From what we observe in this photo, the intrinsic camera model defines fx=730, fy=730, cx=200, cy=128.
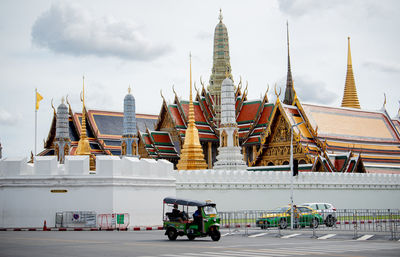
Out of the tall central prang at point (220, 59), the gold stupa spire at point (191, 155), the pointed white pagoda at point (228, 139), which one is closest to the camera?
the pointed white pagoda at point (228, 139)

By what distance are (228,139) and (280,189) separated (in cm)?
749

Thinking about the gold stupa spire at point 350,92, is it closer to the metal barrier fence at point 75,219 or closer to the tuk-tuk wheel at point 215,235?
the metal barrier fence at point 75,219

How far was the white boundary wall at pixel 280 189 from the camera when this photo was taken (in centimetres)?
3341

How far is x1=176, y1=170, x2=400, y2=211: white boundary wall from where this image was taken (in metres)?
33.4

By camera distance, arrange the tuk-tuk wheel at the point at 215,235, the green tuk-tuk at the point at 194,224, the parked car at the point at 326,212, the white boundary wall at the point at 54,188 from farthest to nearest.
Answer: the parked car at the point at 326,212
the white boundary wall at the point at 54,188
the green tuk-tuk at the point at 194,224
the tuk-tuk wheel at the point at 215,235

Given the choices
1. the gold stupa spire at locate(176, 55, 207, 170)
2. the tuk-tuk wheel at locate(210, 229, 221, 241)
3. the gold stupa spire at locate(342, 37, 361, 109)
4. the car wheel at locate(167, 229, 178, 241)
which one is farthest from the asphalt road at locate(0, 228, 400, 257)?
the gold stupa spire at locate(342, 37, 361, 109)

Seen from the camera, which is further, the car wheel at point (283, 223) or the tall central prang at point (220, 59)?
the tall central prang at point (220, 59)

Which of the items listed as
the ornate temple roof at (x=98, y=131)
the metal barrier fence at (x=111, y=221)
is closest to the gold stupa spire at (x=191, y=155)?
the metal barrier fence at (x=111, y=221)

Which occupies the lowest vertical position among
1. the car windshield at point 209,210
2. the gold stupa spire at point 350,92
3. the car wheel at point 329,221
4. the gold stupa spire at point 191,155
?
the car wheel at point 329,221

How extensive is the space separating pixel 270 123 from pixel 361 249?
32.5m

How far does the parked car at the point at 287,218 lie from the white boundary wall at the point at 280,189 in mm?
5399

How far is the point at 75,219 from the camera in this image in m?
27.2

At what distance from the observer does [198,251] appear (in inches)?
642

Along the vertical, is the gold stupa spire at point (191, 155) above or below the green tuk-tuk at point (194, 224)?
above
